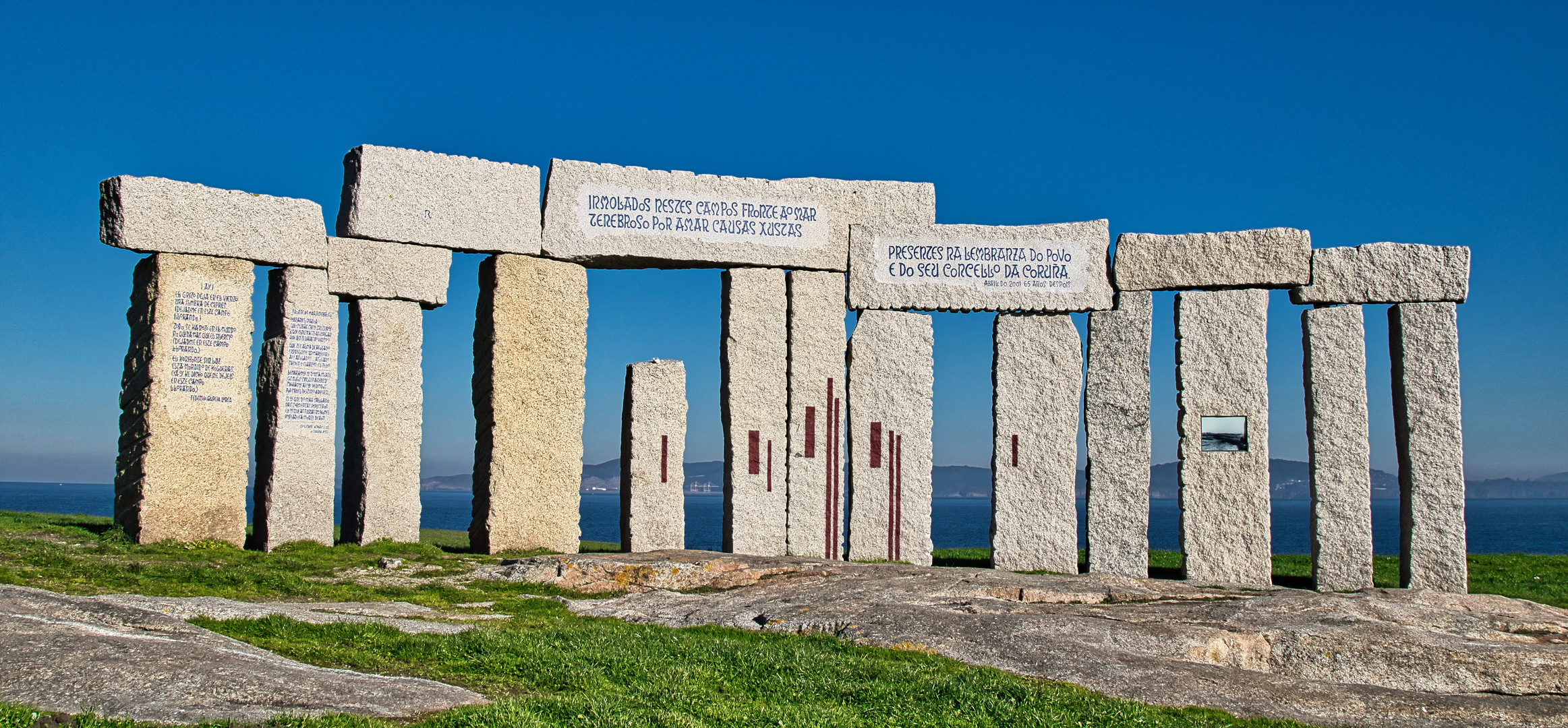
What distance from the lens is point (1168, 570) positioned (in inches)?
701

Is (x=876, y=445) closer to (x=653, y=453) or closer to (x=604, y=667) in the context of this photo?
(x=653, y=453)

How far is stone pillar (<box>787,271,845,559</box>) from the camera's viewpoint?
53.1ft

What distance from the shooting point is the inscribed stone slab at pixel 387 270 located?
14398 millimetres

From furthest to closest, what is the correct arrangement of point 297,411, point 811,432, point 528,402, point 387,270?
point 811,432 < point 528,402 < point 387,270 < point 297,411

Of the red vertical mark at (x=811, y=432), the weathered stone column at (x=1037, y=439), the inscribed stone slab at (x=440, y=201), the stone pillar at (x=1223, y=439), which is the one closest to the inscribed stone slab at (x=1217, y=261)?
the stone pillar at (x=1223, y=439)

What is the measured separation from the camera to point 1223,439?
16.1 metres

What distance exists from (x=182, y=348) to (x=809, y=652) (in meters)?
9.04

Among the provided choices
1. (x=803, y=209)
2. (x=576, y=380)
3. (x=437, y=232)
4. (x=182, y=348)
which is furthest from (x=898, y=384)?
(x=182, y=348)

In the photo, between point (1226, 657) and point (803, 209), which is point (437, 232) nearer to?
point (803, 209)

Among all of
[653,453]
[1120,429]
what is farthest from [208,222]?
[1120,429]

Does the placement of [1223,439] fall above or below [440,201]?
below

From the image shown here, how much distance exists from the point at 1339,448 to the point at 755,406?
8060 mm

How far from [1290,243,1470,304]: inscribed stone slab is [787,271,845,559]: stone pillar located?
6.56 metres

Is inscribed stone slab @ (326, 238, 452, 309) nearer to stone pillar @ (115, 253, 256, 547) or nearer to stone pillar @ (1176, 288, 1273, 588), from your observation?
stone pillar @ (115, 253, 256, 547)
